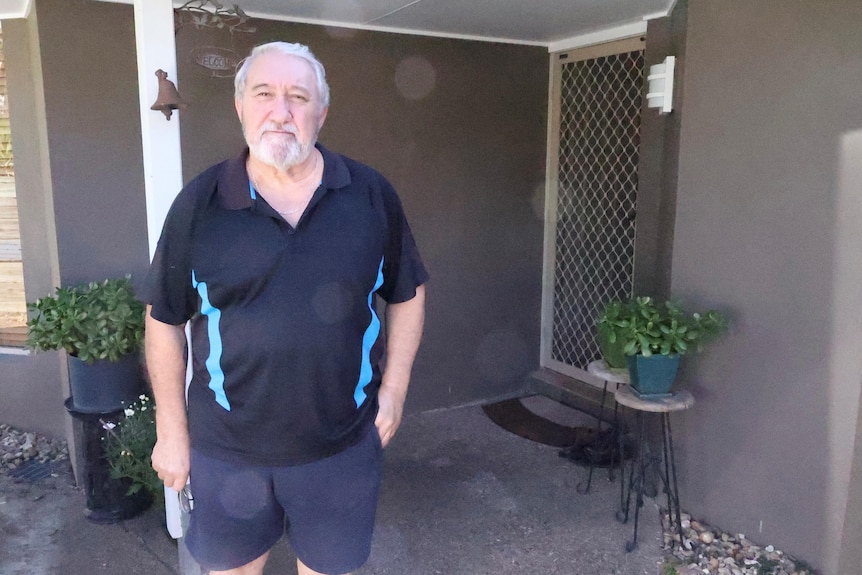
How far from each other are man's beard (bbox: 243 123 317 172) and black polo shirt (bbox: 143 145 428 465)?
3.7 inches

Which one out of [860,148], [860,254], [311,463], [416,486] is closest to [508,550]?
→ [416,486]

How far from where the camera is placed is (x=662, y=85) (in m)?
3.16

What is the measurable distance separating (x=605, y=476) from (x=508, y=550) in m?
0.85

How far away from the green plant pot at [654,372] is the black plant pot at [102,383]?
2120 millimetres

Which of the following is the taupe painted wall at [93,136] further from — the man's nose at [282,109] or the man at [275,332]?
the man's nose at [282,109]

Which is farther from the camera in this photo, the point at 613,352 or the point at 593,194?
the point at 593,194

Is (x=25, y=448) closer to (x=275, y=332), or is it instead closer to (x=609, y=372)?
(x=275, y=332)

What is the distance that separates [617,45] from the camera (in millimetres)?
3967

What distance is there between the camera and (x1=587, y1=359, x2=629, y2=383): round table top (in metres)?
2.96

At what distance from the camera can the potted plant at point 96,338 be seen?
2.83 meters

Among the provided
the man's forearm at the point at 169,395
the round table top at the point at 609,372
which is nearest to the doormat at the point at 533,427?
the round table top at the point at 609,372

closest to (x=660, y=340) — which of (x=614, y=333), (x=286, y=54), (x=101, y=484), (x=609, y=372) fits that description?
(x=614, y=333)

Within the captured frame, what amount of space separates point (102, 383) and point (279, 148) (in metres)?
1.78

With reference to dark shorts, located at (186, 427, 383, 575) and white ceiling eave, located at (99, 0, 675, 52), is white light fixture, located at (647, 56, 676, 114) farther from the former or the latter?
dark shorts, located at (186, 427, 383, 575)
